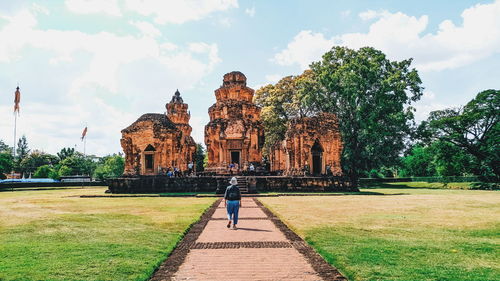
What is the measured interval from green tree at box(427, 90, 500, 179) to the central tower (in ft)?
62.5

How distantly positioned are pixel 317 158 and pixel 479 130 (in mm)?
18435

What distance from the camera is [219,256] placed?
300 inches

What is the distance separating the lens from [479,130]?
3881cm

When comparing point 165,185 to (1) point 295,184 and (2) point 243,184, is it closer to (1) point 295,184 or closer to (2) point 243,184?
(2) point 243,184

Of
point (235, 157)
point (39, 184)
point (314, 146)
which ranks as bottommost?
point (39, 184)

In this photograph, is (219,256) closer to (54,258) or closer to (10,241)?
(54,258)

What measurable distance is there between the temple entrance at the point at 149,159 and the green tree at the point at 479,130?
2877 centimetres

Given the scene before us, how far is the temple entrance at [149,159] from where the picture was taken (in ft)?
112

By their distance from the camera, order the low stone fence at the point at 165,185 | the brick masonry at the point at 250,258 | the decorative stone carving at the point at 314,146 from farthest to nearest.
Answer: the decorative stone carving at the point at 314,146, the low stone fence at the point at 165,185, the brick masonry at the point at 250,258

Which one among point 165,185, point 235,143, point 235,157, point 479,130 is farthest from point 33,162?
point 479,130

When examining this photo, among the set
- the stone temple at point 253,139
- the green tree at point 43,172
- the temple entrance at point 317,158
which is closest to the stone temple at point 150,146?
the stone temple at point 253,139

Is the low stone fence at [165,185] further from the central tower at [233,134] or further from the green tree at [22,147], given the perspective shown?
the green tree at [22,147]

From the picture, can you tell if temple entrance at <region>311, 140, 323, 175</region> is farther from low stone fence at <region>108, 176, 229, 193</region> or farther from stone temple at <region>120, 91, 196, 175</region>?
stone temple at <region>120, 91, 196, 175</region>

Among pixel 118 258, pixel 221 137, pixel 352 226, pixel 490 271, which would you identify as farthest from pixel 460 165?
pixel 118 258
